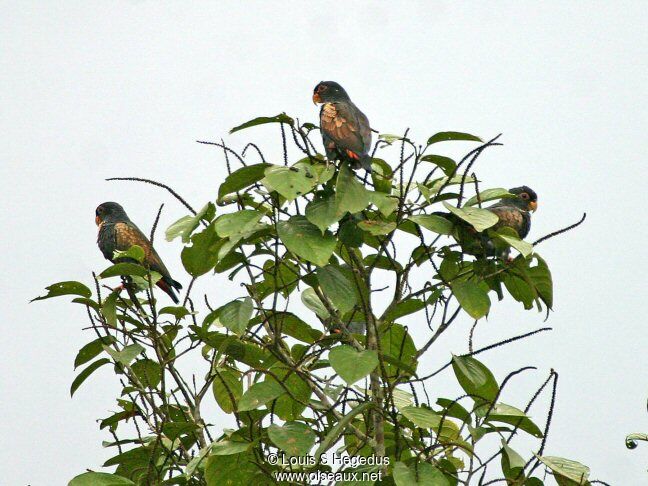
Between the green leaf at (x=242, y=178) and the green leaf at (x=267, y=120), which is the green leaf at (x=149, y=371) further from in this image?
→ the green leaf at (x=267, y=120)

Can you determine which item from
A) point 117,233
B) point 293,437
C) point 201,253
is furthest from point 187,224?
point 117,233

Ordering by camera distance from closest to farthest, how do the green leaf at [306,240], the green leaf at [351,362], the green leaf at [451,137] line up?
the green leaf at [351,362], the green leaf at [306,240], the green leaf at [451,137]

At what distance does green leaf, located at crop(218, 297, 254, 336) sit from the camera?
8.88 feet

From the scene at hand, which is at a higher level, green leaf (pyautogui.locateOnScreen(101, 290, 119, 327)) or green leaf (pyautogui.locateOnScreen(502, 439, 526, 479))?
green leaf (pyautogui.locateOnScreen(101, 290, 119, 327))

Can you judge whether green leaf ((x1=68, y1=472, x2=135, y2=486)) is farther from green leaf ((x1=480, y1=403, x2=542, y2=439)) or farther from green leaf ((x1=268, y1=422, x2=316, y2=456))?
green leaf ((x1=480, y1=403, x2=542, y2=439))

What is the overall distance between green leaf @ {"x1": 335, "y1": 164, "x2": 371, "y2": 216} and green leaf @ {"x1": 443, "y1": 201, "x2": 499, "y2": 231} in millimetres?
252

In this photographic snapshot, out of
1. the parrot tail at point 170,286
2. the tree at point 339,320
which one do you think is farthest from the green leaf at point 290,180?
the parrot tail at point 170,286

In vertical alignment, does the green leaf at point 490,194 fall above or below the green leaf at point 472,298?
above

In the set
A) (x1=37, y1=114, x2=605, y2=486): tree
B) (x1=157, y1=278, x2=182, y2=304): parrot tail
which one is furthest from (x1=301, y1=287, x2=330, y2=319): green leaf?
(x1=157, y1=278, x2=182, y2=304): parrot tail

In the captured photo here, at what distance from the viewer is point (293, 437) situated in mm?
2541

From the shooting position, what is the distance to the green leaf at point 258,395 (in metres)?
2.55

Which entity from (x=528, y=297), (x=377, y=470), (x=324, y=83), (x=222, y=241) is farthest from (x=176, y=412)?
(x=324, y=83)

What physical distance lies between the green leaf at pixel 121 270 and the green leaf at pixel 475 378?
1147 millimetres

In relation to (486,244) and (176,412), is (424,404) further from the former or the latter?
(176,412)
